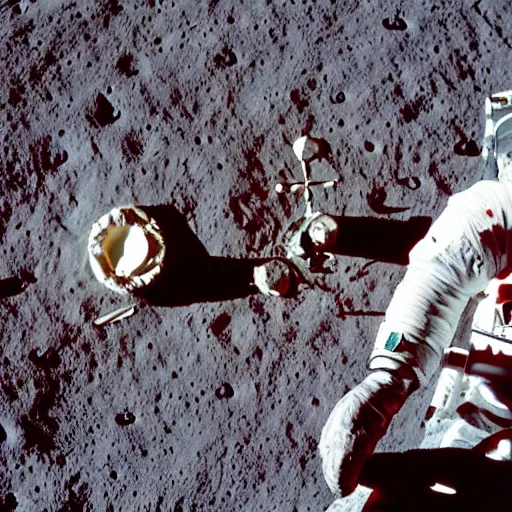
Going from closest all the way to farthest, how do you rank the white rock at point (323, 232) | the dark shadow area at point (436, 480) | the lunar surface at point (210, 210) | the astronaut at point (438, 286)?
the dark shadow area at point (436, 480), the astronaut at point (438, 286), the white rock at point (323, 232), the lunar surface at point (210, 210)

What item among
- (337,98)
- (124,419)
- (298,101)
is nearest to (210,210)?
(298,101)

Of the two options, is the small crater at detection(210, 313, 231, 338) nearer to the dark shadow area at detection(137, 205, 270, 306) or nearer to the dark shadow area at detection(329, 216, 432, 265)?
the dark shadow area at detection(137, 205, 270, 306)

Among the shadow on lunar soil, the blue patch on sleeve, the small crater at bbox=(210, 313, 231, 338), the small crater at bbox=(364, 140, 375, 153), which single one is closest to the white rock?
the shadow on lunar soil

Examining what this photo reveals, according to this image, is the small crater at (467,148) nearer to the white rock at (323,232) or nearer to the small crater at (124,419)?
the white rock at (323,232)

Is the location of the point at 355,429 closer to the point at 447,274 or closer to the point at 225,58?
the point at 447,274

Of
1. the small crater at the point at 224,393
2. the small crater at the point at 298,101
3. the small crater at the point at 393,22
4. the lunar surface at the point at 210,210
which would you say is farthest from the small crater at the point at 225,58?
the small crater at the point at 224,393

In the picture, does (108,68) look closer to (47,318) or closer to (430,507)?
(47,318)
